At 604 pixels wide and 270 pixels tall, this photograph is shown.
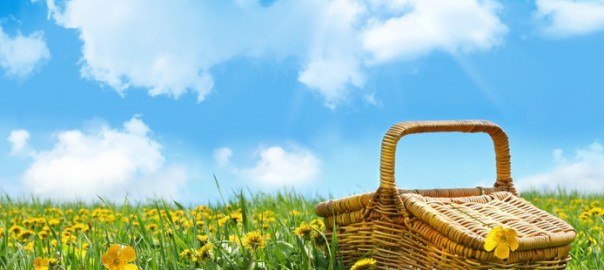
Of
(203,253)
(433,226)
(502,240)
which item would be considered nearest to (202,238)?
(203,253)

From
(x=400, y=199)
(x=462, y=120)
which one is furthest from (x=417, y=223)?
(x=462, y=120)

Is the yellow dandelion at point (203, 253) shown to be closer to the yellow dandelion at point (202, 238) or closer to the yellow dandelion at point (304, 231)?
the yellow dandelion at point (202, 238)

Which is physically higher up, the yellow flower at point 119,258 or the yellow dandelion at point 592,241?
the yellow flower at point 119,258

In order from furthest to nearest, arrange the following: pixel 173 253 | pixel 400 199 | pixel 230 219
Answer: pixel 230 219
pixel 173 253
pixel 400 199

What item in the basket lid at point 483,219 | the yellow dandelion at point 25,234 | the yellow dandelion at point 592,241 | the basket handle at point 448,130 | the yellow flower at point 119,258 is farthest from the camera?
the yellow dandelion at point 25,234

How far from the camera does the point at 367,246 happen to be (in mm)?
2896

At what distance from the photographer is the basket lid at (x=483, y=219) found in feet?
8.46

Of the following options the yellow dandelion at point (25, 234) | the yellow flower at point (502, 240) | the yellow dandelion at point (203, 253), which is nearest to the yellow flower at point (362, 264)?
the yellow flower at point (502, 240)

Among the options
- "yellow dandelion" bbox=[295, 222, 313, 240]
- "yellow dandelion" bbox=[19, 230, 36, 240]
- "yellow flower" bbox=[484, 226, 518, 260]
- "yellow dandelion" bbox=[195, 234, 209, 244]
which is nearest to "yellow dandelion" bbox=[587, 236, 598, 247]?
"yellow flower" bbox=[484, 226, 518, 260]

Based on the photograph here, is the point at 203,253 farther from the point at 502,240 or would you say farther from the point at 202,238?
the point at 502,240

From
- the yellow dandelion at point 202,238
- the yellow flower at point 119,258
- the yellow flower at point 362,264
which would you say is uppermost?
the yellow dandelion at point 202,238

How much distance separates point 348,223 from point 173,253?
2.39 feet

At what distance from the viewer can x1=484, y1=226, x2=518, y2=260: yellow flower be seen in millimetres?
2467

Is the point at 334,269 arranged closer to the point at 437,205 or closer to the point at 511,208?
the point at 437,205
